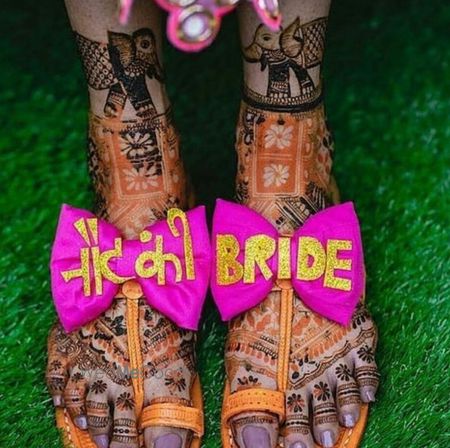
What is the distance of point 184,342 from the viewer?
1.25 m

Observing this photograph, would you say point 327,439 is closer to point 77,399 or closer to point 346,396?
point 346,396

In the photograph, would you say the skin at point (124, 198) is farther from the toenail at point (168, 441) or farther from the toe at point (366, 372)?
the toe at point (366, 372)

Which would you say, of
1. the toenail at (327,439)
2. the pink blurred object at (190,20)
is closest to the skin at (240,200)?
the toenail at (327,439)

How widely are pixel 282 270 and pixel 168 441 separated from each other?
244 mm

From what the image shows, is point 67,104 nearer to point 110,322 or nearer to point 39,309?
point 39,309

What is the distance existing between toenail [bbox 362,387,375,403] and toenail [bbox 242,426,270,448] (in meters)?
0.13

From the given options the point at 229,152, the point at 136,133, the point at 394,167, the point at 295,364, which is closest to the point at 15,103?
the point at 229,152

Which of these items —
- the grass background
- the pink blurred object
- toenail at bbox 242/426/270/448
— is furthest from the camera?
the grass background

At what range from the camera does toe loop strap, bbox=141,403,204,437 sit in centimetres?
116

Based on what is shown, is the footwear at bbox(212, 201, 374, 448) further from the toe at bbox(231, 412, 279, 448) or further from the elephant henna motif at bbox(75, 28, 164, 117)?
the elephant henna motif at bbox(75, 28, 164, 117)

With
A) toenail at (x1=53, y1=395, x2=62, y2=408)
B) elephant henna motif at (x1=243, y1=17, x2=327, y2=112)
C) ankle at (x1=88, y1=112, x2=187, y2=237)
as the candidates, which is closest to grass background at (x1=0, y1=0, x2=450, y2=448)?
toenail at (x1=53, y1=395, x2=62, y2=408)

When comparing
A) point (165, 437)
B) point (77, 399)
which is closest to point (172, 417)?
point (165, 437)

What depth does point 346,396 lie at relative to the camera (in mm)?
1198

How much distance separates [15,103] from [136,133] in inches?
21.8
